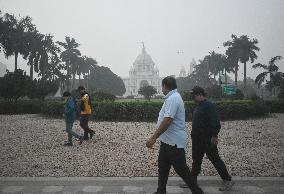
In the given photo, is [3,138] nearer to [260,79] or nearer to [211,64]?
[260,79]

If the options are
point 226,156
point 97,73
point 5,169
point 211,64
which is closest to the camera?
point 5,169

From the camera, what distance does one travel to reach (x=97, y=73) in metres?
87.2

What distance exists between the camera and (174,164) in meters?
4.44

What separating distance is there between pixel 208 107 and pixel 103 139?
6664 mm

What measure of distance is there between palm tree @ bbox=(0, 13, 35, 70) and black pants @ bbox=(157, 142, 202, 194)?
1716 inches

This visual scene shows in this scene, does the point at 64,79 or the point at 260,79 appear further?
the point at 64,79

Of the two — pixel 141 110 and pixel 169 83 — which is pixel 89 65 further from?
pixel 169 83

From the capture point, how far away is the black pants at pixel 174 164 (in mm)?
4387

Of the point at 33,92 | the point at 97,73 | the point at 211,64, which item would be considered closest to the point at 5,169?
the point at 33,92

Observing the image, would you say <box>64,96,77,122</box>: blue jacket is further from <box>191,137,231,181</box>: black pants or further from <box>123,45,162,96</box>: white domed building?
<box>123,45,162,96</box>: white domed building

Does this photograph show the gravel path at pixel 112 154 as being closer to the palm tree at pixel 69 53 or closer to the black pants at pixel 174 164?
the black pants at pixel 174 164

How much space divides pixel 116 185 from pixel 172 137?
1.78m

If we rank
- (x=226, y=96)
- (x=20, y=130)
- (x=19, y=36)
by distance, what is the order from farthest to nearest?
(x=19, y=36) < (x=226, y=96) < (x=20, y=130)

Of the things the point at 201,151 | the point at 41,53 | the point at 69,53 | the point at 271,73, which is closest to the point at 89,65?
the point at 69,53
